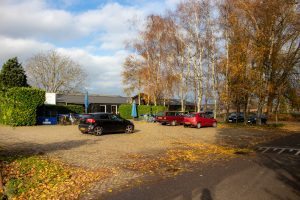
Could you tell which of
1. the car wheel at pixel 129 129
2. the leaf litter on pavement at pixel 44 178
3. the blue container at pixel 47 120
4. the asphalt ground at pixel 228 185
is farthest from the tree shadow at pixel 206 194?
the blue container at pixel 47 120

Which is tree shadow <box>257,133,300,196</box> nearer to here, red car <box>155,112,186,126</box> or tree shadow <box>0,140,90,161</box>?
tree shadow <box>0,140,90,161</box>

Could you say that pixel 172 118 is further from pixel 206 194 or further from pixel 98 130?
pixel 206 194

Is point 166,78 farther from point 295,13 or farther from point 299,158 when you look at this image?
point 299,158

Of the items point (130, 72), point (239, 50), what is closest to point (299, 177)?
point (239, 50)

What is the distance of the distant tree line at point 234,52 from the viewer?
31312 mm

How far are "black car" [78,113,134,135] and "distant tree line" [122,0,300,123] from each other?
1414cm

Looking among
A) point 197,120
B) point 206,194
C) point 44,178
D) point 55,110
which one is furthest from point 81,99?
point 206,194

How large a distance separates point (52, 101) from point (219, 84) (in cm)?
2390

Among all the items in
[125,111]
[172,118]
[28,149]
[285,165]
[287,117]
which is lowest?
[285,165]

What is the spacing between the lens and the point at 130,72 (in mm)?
52062

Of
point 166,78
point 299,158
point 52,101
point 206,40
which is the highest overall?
point 206,40

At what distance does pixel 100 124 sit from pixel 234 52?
57.9 feet

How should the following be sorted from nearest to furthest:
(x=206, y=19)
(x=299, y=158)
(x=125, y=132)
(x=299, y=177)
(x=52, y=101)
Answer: (x=299, y=177) < (x=299, y=158) < (x=125, y=132) < (x=206, y=19) < (x=52, y=101)

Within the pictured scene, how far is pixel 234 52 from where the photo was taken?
32.9 metres
